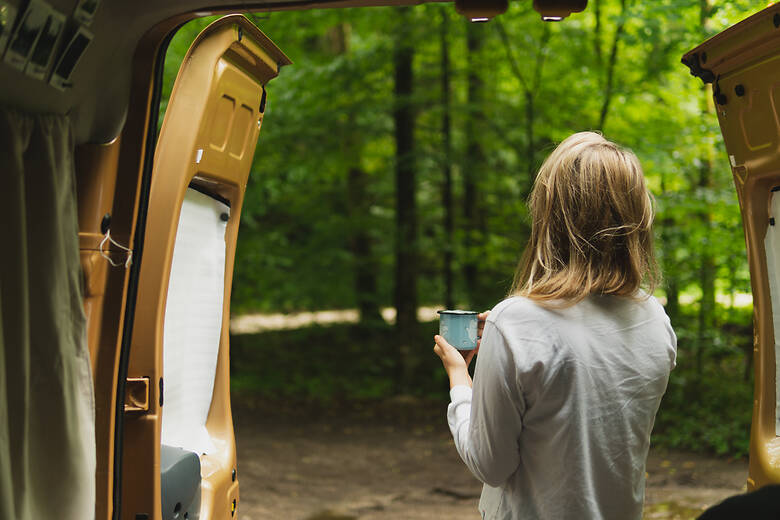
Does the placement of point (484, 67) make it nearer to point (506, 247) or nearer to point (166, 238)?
point (506, 247)

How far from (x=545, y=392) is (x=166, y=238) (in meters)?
1.59

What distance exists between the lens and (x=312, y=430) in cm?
990

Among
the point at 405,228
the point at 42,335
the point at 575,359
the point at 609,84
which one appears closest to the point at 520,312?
the point at 575,359

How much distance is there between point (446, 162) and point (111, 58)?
349 inches

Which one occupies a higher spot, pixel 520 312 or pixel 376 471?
pixel 520 312

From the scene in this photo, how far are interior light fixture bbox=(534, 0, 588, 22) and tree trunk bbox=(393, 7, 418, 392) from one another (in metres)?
9.08

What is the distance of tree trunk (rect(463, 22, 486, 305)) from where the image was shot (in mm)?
10977

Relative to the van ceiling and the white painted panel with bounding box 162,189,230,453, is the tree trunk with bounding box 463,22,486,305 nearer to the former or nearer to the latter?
the white painted panel with bounding box 162,189,230,453

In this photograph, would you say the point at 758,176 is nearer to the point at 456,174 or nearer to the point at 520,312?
the point at 520,312

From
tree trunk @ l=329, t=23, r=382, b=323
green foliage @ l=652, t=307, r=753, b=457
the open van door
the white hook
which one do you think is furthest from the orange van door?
tree trunk @ l=329, t=23, r=382, b=323

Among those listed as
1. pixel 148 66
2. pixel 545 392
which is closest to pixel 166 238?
pixel 148 66

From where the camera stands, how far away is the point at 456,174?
12672 mm

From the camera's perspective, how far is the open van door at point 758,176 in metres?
3.06

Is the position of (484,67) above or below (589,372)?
above
